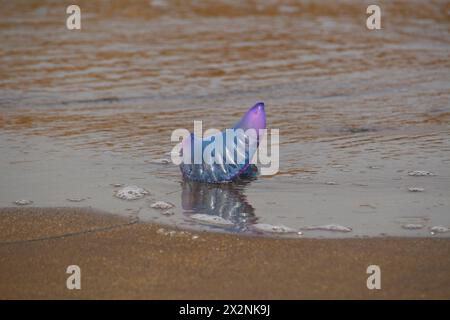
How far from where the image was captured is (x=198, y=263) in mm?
4180

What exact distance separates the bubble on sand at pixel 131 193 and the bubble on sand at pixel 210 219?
55cm

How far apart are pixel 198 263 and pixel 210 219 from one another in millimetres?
707

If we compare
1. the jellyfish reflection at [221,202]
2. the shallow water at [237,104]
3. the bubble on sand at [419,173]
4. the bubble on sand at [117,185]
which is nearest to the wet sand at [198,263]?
the shallow water at [237,104]

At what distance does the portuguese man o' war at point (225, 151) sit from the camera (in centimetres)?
552

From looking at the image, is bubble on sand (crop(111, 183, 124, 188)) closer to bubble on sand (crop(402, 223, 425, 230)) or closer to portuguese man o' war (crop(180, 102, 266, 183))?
portuguese man o' war (crop(180, 102, 266, 183))

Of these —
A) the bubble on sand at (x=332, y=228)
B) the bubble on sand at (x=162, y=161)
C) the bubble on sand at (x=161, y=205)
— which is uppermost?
the bubble on sand at (x=162, y=161)

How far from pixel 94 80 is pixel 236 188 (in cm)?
428

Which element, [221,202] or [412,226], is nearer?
[412,226]

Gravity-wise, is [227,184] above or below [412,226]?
above

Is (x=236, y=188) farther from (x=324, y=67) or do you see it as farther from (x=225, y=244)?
(x=324, y=67)

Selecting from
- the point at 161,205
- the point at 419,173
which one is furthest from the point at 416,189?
the point at 161,205

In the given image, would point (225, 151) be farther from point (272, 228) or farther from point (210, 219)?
point (272, 228)

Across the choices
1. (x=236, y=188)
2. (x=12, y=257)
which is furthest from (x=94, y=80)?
(x=12, y=257)

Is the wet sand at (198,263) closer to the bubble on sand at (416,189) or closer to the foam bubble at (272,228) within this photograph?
the foam bubble at (272,228)
